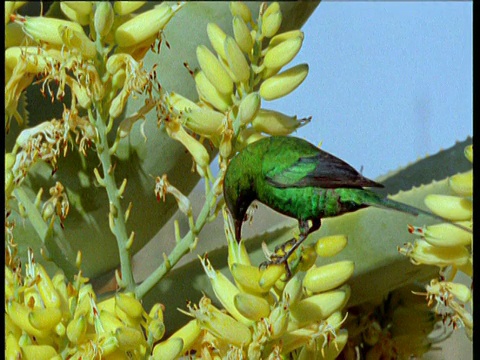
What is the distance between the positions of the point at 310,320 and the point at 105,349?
9 cm

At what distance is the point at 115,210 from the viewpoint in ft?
1.18

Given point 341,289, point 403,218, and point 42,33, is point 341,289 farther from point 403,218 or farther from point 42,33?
point 42,33

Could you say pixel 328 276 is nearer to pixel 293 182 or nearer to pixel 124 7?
pixel 293 182

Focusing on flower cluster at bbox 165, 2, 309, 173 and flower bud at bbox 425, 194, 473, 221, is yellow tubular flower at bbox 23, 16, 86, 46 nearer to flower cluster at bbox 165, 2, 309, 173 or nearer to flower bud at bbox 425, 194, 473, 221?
flower cluster at bbox 165, 2, 309, 173

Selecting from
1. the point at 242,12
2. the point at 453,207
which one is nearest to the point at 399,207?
the point at 453,207

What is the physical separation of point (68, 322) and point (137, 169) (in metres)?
0.11

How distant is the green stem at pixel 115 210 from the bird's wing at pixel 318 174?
0.24ft

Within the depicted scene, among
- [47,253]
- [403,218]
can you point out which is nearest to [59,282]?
[47,253]

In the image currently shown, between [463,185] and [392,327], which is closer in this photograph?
[463,185]

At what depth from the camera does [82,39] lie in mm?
348

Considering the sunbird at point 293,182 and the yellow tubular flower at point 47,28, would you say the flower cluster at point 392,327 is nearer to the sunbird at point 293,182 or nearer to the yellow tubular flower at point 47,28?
the sunbird at point 293,182

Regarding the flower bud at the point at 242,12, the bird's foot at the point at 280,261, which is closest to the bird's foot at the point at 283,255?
the bird's foot at the point at 280,261

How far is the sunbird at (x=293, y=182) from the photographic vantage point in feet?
1.12

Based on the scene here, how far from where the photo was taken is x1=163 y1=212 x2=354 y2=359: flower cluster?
323 millimetres
